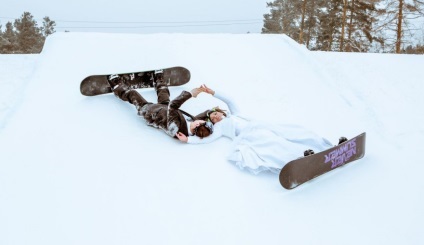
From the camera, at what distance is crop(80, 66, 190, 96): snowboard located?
4.30m

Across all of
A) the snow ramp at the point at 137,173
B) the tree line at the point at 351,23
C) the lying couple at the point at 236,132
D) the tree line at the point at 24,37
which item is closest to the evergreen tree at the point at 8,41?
the tree line at the point at 24,37

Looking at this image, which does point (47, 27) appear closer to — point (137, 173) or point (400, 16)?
point (400, 16)

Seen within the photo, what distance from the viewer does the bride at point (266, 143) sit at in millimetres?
3111

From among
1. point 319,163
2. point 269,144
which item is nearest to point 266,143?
point 269,144

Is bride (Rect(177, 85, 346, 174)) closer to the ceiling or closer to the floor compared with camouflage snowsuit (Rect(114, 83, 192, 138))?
closer to the floor

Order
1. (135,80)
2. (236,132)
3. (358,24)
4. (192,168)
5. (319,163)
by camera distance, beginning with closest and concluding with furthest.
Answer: (319,163) → (192,168) → (236,132) → (135,80) → (358,24)

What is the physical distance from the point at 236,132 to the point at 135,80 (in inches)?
59.3

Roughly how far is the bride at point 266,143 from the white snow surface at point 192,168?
0.09m

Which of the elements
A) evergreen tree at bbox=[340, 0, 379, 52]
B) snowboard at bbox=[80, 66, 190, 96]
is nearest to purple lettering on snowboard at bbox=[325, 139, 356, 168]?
snowboard at bbox=[80, 66, 190, 96]

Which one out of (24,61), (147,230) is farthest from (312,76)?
(24,61)

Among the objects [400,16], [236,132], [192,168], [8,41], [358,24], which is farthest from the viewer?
[8,41]

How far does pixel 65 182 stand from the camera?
2920mm

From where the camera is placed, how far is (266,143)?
10.5ft

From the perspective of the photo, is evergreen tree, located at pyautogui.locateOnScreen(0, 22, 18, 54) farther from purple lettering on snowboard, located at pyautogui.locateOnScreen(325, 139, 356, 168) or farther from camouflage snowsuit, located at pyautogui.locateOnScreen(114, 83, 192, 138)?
purple lettering on snowboard, located at pyautogui.locateOnScreen(325, 139, 356, 168)
